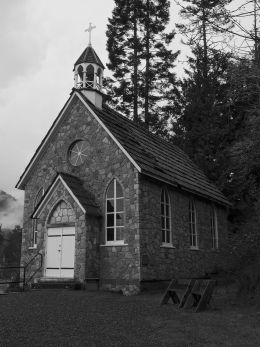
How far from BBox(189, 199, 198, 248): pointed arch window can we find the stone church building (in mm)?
49

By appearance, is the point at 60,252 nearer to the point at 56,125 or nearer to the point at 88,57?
the point at 56,125

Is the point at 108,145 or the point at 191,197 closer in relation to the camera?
the point at 108,145

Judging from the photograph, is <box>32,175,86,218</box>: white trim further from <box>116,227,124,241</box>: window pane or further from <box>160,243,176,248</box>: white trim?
<box>160,243,176,248</box>: white trim

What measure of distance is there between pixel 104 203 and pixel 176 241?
151 inches

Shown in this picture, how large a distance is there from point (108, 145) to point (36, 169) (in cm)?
432

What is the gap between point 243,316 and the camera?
997 centimetres

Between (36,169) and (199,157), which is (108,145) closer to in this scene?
(36,169)

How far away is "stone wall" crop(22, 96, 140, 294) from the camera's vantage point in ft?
53.5

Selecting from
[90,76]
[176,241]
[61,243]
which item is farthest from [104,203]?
[90,76]

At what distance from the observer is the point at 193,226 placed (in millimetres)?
21078

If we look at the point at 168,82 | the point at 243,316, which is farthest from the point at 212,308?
the point at 168,82

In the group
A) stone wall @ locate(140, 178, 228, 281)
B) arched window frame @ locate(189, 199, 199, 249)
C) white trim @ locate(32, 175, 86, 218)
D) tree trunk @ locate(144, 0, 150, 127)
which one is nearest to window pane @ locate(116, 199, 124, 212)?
stone wall @ locate(140, 178, 228, 281)

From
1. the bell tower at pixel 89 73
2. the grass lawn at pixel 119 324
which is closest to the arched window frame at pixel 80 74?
the bell tower at pixel 89 73

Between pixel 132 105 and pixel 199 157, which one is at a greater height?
pixel 132 105
